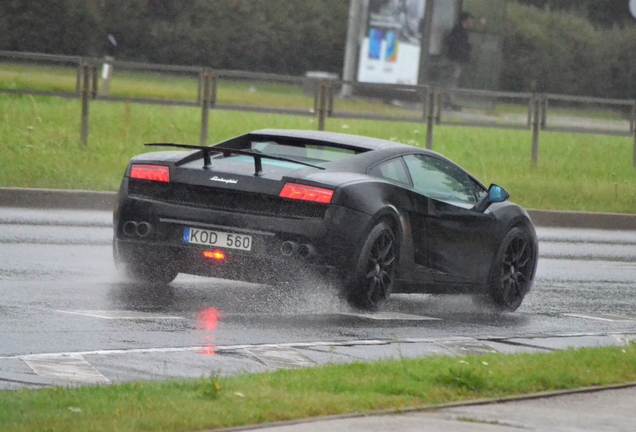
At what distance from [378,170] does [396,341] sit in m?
2.10

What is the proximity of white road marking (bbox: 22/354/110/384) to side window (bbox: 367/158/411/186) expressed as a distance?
11.9 feet

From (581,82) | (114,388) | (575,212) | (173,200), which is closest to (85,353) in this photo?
(114,388)

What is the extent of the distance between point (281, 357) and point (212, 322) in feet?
4.43

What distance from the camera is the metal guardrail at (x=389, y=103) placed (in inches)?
886

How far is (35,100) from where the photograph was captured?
78.2ft

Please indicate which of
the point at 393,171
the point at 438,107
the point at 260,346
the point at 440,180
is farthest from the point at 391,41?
the point at 260,346

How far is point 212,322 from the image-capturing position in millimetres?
9555

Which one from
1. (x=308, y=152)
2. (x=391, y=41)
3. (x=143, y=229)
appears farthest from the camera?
(x=391, y=41)

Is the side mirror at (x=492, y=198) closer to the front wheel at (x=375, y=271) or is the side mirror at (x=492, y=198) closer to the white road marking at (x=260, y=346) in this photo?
the front wheel at (x=375, y=271)

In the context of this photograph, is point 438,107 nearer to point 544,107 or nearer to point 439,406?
point 544,107

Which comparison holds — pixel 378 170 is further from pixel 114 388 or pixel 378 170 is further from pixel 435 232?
pixel 114 388

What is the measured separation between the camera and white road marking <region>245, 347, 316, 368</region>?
811cm

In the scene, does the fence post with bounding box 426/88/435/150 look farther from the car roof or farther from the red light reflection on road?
the red light reflection on road

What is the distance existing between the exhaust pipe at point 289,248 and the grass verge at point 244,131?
361 inches
